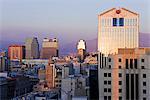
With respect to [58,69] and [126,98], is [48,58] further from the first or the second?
[126,98]

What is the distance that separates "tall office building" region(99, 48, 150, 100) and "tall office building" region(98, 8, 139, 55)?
97 cm

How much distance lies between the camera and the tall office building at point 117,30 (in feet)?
18.2

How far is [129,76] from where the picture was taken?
4.29 metres

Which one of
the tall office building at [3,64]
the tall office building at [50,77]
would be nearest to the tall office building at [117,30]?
the tall office building at [50,77]

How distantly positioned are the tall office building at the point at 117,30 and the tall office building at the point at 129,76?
3.17 ft

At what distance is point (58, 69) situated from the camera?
11.5 meters

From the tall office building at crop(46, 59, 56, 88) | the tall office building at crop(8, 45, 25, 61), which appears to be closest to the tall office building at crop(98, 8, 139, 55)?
the tall office building at crop(46, 59, 56, 88)

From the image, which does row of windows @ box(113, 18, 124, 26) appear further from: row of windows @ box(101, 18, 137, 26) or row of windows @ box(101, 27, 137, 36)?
row of windows @ box(101, 27, 137, 36)

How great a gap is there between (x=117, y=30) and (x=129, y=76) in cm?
198

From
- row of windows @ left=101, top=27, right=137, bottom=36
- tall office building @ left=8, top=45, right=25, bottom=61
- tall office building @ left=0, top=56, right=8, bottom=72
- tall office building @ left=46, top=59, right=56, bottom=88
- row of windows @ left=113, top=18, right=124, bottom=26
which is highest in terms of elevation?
row of windows @ left=113, top=18, right=124, bottom=26

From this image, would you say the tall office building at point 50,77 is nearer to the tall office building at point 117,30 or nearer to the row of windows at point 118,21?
the tall office building at point 117,30

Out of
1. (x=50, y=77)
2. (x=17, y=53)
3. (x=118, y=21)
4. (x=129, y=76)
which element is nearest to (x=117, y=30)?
(x=118, y=21)

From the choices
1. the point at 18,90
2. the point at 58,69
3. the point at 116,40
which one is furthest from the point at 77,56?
the point at 116,40

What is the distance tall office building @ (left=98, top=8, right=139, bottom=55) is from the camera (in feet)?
18.2
